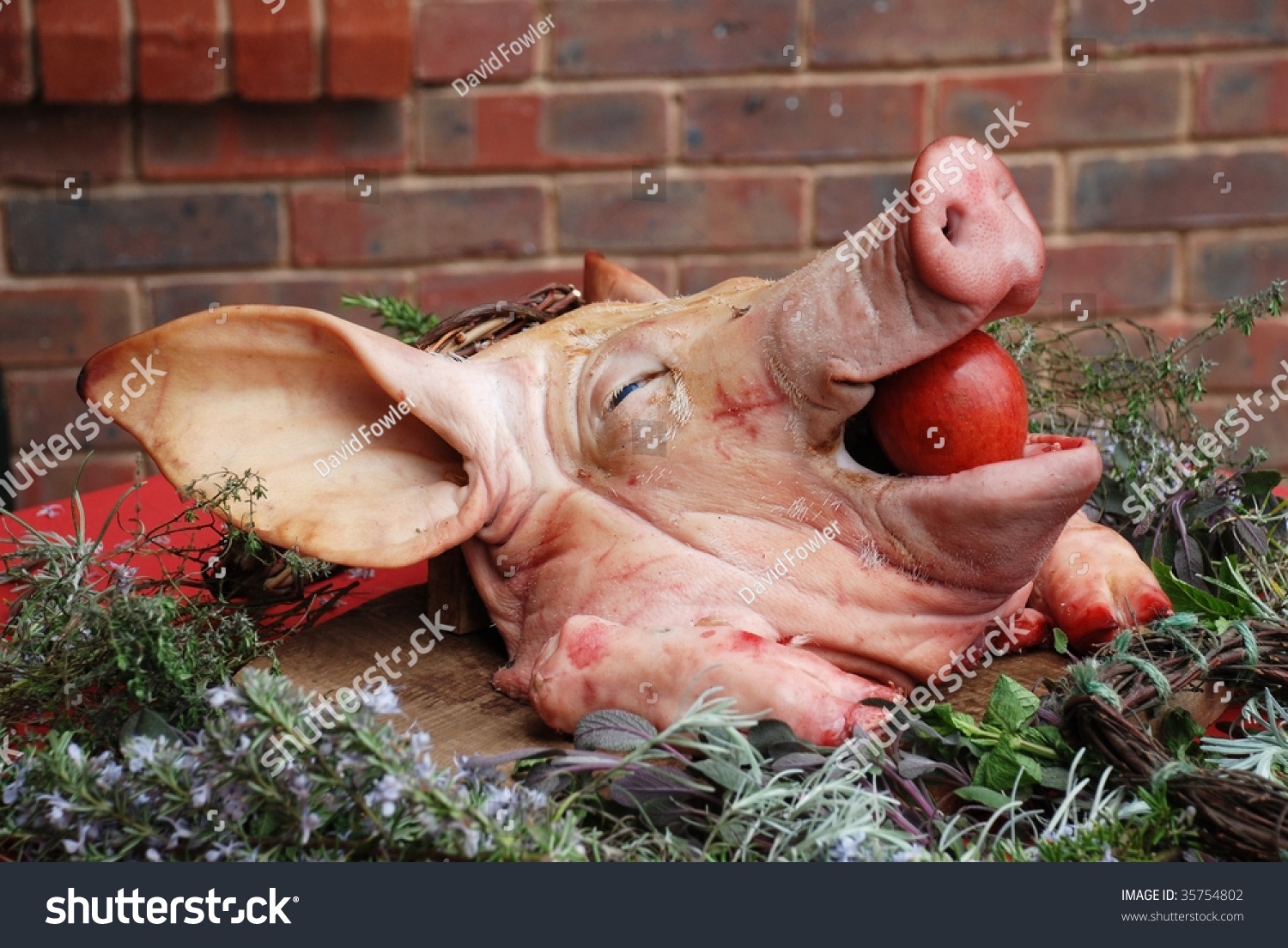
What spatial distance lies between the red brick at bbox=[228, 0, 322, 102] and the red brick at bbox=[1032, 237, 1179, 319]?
149cm

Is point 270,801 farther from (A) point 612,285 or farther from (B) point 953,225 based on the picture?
(A) point 612,285

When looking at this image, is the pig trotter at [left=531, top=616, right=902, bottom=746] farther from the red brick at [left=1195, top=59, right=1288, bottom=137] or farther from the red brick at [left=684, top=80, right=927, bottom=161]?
the red brick at [left=1195, top=59, right=1288, bottom=137]

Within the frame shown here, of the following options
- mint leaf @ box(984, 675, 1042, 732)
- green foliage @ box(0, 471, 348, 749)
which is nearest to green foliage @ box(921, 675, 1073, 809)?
mint leaf @ box(984, 675, 1042, 732)

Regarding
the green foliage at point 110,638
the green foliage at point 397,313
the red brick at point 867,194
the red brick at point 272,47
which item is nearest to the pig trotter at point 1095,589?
the green foliage at point 110,638

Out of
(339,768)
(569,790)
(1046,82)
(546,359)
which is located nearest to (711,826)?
(569,790)

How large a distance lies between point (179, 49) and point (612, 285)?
1.20 m

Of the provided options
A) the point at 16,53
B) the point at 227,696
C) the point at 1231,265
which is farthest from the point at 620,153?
the point at 227,696

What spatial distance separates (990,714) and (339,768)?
57 cm

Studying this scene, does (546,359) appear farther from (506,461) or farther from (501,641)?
(501,641)

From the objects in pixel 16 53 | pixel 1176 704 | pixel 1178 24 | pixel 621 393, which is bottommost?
pixel 1176 704

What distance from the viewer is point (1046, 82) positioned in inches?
107

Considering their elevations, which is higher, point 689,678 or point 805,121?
point 805,121

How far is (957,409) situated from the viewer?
1.28 metres

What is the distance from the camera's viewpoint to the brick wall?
266cm
